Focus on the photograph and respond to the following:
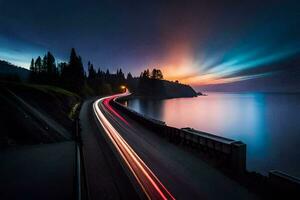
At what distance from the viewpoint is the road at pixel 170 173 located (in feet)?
28.5

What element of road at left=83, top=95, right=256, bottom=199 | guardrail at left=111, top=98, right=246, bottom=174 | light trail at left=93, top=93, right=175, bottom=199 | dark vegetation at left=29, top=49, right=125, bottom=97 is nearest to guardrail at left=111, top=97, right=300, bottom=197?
guardrail at left=111, top=98, right=246, bottom=174

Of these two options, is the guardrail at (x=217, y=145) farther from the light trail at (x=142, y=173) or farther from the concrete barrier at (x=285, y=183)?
the light trail at (x=142, y=173)

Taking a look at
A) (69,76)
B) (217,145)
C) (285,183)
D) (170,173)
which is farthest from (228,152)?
(69,76)

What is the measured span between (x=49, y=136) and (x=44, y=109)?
9.72 meters

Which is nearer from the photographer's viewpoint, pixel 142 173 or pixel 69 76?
pixel 142 173

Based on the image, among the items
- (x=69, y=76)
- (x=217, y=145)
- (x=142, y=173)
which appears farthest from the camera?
(x=69, y=76)

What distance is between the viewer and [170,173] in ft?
35.3

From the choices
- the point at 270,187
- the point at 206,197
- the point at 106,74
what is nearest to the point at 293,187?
the point at 270,187

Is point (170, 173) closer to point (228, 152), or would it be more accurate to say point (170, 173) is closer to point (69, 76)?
point (228, 152)

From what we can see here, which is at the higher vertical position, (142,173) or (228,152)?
(228,152)

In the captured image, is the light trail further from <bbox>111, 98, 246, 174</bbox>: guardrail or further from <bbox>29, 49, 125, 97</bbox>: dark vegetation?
<bbox>29, 49, 125, 97</bbox>: dark vegetation

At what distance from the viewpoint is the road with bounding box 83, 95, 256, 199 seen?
870 cm

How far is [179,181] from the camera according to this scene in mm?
9742

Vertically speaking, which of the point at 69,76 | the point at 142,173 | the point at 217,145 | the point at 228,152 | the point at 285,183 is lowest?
the point at 142,173
